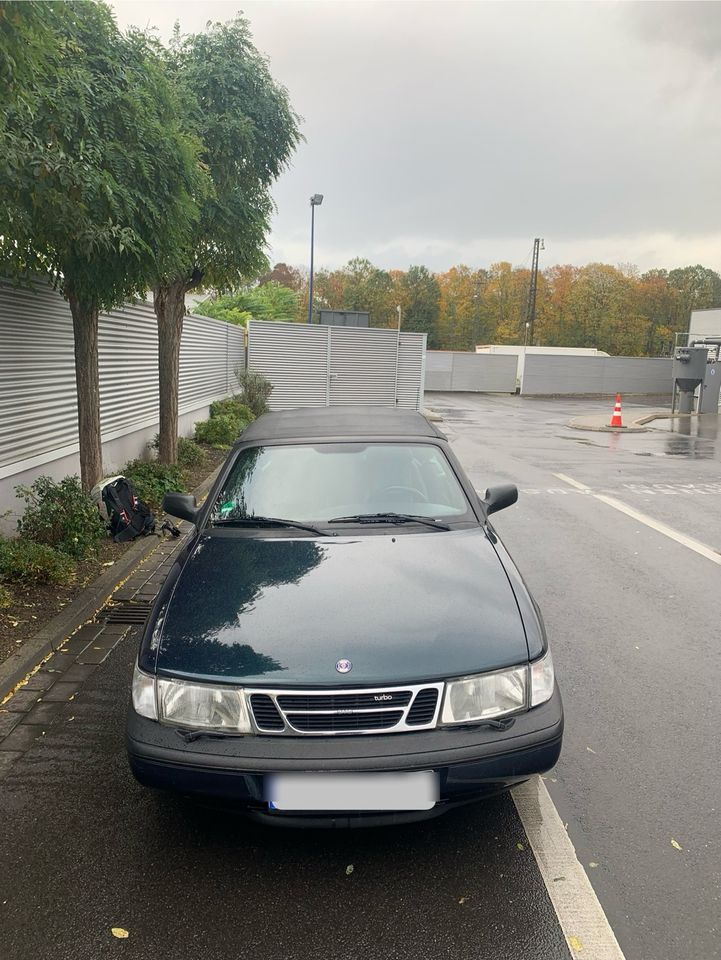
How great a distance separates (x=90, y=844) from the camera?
288cm

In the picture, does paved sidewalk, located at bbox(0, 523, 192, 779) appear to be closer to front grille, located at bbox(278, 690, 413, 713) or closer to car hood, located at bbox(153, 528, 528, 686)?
car hood, located at bbox(153, 528, 528, 686)

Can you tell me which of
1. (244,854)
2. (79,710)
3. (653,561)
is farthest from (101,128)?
(653,561)

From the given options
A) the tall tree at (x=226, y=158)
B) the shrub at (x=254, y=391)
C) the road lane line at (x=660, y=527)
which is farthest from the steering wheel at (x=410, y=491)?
the shrub at (x=254, y=391)

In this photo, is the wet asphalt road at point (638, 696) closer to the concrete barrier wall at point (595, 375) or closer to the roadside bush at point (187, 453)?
the roadside bush at point (187, 453)

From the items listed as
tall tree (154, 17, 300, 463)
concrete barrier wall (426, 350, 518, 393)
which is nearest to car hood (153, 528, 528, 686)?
tall tree (154, 17, 300, 463)

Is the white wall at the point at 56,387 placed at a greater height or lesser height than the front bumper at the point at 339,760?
greater

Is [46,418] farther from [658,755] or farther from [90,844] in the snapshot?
[658,755]

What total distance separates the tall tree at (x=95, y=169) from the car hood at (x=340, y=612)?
2614 mm


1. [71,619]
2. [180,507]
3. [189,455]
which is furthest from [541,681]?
[189,455]

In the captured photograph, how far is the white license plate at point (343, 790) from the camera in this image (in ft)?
8.15

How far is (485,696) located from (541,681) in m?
0.27

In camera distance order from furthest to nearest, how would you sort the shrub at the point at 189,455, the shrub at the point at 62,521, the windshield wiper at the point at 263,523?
the shrub at the point at 189,455 < the shrub at the point at 62,521 < the windshield wiper at the point at 263,523

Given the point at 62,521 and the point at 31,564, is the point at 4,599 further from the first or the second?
the point at 62,521

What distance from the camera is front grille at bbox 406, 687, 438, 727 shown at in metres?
2.58
